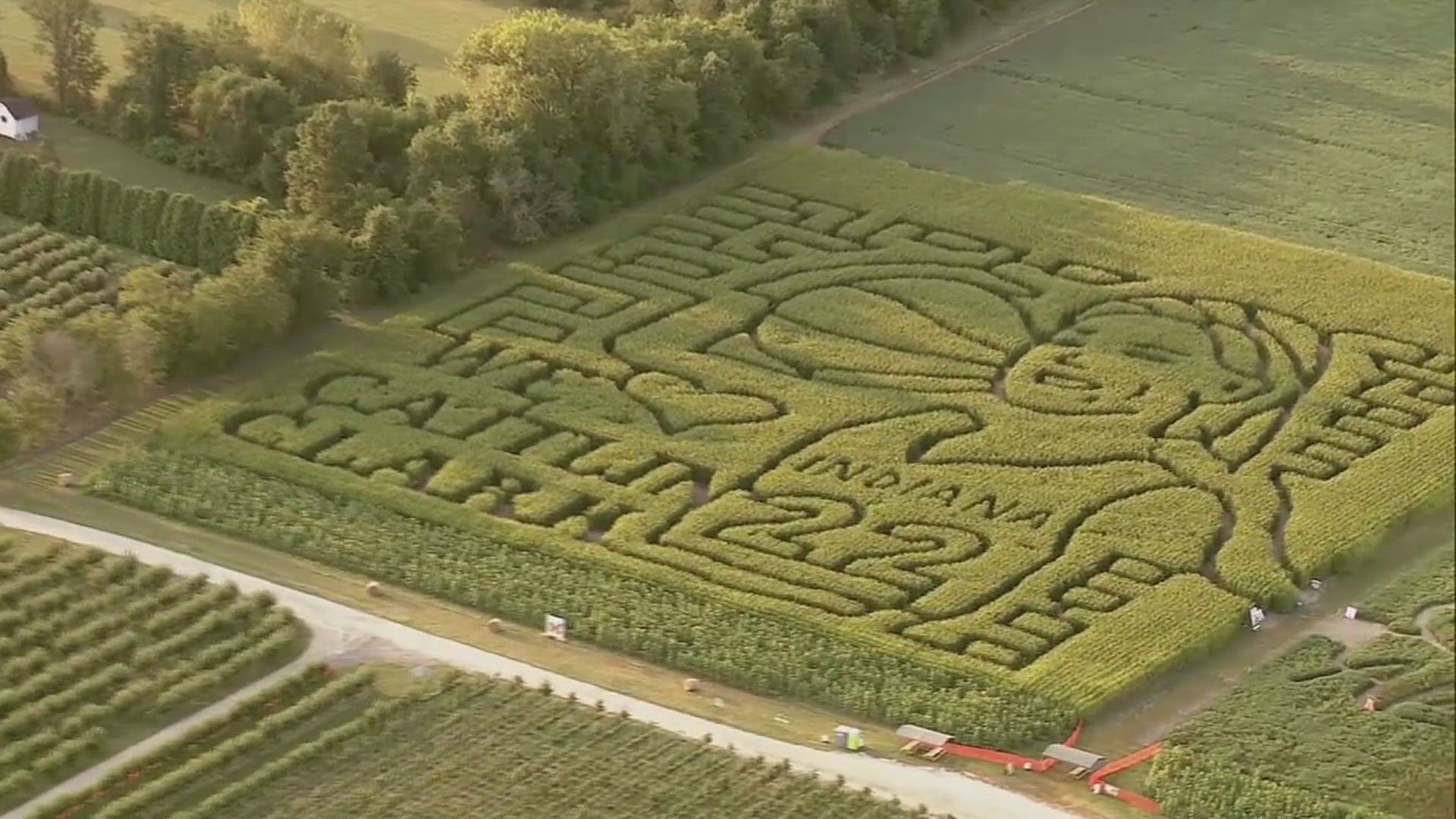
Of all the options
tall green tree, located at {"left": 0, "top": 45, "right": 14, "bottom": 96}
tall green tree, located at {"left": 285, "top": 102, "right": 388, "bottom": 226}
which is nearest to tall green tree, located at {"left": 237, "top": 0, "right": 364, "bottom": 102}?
tall green tree, located at {"left": 285, "top": 102, "right": 388, "bottom": 226}

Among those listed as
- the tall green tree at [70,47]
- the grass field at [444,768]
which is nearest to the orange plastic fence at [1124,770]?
the grass field at [444,768]

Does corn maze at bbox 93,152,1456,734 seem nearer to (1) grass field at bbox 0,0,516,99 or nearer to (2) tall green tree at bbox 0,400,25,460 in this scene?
(2) tall green tree at bbox 0,400,25,460

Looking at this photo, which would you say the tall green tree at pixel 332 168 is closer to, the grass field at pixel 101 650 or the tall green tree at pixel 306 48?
the tall green tree at pixel 306 48

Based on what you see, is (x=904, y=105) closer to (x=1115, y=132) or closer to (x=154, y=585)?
(x=1115, y=132)

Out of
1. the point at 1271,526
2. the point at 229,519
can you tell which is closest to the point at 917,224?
the point at 1271,526

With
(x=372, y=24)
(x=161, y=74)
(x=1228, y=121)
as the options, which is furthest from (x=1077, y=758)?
(x=372, y=24)

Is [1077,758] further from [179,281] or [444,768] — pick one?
[179,281]
